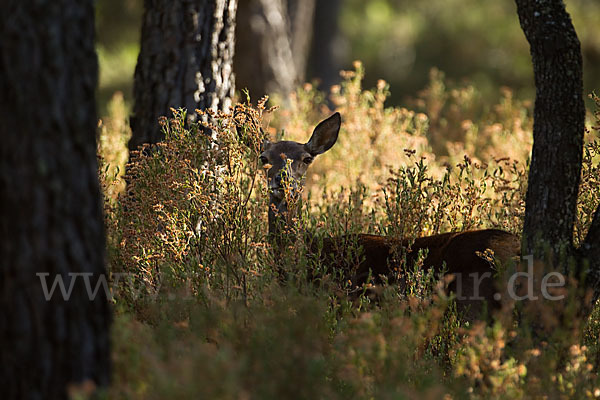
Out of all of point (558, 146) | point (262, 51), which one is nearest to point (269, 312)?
point (558, 146)

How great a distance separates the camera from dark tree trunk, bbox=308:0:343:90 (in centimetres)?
1762

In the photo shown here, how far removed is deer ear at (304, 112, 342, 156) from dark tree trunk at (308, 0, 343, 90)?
1122 centimetres

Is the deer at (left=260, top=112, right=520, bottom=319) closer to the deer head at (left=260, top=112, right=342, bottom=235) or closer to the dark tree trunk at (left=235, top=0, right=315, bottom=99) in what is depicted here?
the deer head at (left=260, top=112, right=342, bottom=235)

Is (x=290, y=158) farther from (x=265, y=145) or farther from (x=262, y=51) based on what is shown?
(x=262, y=51)

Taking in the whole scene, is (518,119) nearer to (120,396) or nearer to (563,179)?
(563,179)

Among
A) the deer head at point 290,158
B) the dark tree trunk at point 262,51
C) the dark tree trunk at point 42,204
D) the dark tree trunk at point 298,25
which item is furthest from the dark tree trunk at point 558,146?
the dark tree trunk at point 298,25

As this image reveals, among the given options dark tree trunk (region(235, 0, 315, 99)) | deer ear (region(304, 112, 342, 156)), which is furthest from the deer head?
dark tree trunk (region(235, 0, 315, 99))

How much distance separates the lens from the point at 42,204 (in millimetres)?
3148

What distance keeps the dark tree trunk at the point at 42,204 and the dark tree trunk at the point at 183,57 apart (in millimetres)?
3375

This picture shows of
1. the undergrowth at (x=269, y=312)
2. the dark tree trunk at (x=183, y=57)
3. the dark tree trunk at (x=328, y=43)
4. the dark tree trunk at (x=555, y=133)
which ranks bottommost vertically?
the undergrowth at (x=269, y=312)

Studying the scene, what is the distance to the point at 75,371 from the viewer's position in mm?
3203

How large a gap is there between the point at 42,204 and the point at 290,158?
10.7 ft

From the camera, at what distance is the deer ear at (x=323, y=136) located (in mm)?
6359

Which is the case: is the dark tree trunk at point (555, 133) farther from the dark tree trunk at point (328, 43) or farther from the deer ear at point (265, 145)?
the dark tree trunk at point (328, 43)
